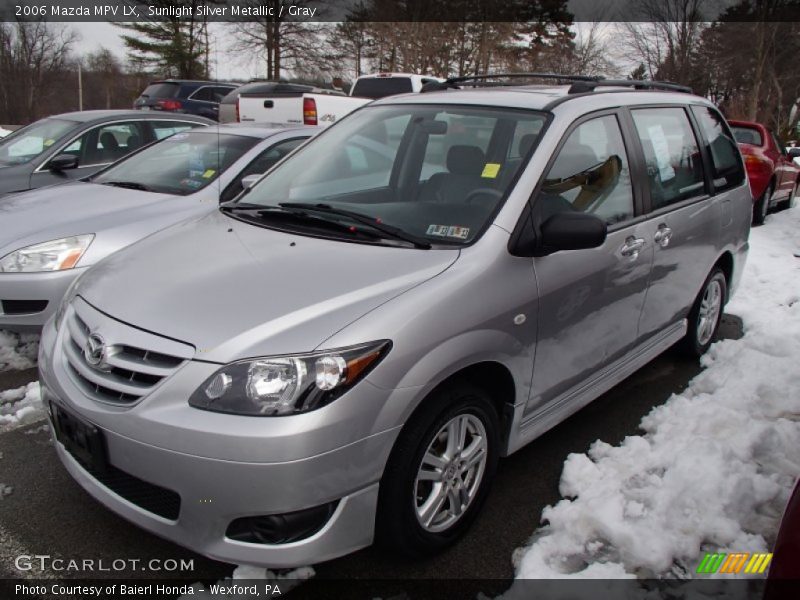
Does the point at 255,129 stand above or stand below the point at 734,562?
above

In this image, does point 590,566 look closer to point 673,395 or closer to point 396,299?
point 396,299

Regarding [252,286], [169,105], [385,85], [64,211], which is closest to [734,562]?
[252,286]

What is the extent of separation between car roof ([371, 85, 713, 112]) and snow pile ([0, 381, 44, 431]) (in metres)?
2.56

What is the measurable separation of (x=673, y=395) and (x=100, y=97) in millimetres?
62712

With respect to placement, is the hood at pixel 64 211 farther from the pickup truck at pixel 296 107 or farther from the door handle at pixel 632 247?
the pickup truck at pixel 296 107

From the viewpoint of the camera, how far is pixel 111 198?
5.01 m

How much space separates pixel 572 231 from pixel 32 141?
6.98 metres

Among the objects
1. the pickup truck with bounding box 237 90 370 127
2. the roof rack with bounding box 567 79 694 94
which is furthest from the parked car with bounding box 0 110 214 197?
the roof rack with bounding box 567 79 694 94

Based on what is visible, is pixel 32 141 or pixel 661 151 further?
pixel 32 141

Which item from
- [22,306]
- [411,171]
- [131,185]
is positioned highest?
[411,171]

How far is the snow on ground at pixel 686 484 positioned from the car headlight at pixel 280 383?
109 centimetres

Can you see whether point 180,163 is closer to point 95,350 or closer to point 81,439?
point 95,350

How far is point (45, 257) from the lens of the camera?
4238 millimetres

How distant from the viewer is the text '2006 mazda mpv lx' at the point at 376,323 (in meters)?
2.11
